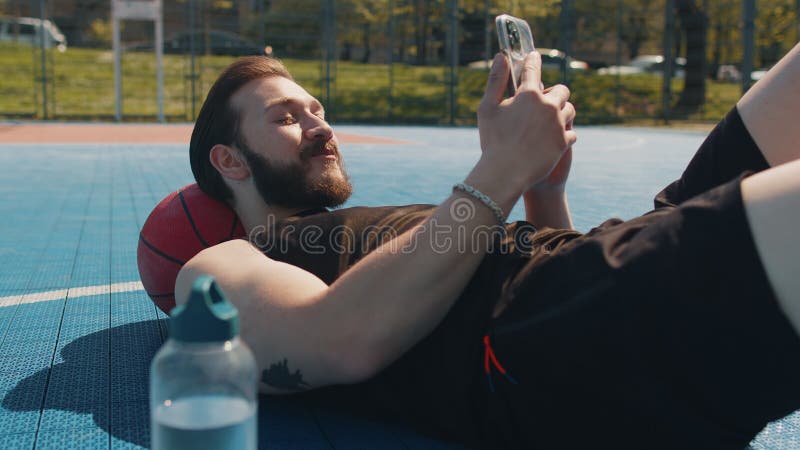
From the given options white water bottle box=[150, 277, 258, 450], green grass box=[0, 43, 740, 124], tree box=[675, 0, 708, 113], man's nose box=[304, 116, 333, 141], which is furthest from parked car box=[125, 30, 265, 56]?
white water bottle box=[150, 277, 258, 450]

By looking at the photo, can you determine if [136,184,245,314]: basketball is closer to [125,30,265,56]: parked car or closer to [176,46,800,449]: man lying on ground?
[176,46,800,449]: man lying on ground

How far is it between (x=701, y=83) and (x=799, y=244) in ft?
75.8

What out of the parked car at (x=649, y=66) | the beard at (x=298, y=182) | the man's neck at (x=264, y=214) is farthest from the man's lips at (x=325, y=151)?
the parked car at (x=649, y=66)

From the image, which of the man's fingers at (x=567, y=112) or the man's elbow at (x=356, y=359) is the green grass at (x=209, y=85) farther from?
the man's elbow at (x=356, y=359)

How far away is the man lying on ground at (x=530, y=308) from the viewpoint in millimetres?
1252

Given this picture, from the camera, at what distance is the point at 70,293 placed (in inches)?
120

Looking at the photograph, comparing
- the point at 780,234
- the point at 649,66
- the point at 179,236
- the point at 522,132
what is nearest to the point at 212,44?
the point at 179,236

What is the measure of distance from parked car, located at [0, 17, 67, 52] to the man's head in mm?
18097

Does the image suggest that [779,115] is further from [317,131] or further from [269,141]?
[269,141]

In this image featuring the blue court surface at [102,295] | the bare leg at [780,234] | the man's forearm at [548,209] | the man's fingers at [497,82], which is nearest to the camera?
→ the bare leg at [780,234]

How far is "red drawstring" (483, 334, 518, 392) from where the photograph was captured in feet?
4.76

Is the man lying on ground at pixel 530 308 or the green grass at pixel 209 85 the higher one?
the green grass at pixel 209 85

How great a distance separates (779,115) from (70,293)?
8.30 feet

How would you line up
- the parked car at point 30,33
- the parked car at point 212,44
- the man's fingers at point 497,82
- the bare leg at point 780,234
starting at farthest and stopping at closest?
1. the parked car at point 30,33
2. the parked car at point 212,44
3. the man's fingers at point 497,82
4. the bare leg at point 780,234
